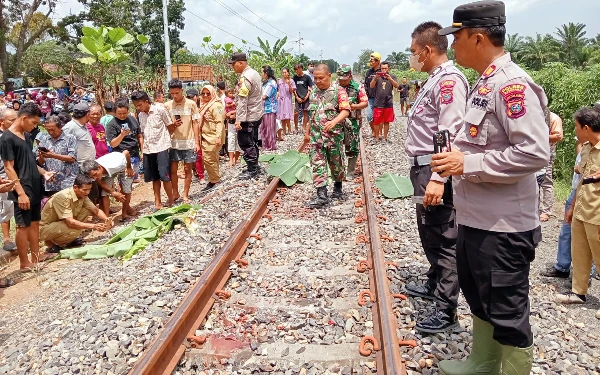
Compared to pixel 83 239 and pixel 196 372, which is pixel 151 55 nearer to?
pixel 83 239

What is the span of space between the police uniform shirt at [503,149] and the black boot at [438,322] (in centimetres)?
114

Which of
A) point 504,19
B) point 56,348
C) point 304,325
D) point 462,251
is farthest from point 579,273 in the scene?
point 56,348

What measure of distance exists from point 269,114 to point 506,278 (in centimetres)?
882

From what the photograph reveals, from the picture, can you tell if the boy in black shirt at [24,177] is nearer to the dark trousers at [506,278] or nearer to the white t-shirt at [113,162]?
the white t-shirt at [113,162]

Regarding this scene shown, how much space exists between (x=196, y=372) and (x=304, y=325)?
859mm

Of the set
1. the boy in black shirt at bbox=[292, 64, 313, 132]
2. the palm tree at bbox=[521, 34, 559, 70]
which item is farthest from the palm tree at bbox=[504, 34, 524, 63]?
the boy in black shirt at bbox=[292, 64, 313, 132]

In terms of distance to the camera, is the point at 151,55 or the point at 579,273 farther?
the point at 151,55

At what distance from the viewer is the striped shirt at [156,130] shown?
23.3 ft

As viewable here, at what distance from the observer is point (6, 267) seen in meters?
5.90

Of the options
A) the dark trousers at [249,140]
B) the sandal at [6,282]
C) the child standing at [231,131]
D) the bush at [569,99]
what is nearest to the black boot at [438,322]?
the sandal at [6,282]

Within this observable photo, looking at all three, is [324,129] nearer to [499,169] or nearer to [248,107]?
[248,107]

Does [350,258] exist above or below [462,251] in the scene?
below

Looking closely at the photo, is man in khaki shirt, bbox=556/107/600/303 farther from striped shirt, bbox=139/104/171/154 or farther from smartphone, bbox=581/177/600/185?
striped shirt, bbox=139/104/171/154

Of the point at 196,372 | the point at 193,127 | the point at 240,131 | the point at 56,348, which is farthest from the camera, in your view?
the point at 240,131
